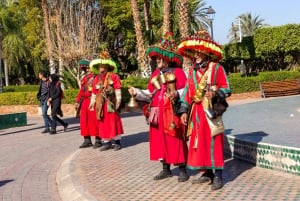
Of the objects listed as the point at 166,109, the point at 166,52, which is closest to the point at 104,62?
the point at 166,52

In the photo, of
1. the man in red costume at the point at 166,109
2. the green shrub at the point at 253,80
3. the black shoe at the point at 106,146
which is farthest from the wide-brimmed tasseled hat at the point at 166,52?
the green shrub at the point at 253,80

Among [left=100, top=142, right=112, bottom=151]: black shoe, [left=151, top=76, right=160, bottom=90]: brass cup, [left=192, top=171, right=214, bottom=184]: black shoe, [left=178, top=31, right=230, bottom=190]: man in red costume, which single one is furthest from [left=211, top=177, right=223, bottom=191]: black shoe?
[left=100, top=142, right=112, bottom=151]: black shoe

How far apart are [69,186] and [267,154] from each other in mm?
2720

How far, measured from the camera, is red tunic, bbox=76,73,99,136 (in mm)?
9898

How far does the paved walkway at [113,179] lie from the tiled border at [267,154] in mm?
95

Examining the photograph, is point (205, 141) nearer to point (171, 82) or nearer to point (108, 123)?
point (171, 82)

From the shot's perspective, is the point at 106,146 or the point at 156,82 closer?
the point at 156,82

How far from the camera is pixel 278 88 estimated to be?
24438 millimetres

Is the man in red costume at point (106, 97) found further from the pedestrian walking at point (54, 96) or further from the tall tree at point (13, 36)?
the tall tree at point (13, 36)

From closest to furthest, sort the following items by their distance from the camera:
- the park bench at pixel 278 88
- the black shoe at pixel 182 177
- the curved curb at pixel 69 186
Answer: the curved curb at pixel 69 186, the black shoe at pixel 182 177, the park bench at pixel 278 88

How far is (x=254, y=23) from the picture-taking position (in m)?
93.4

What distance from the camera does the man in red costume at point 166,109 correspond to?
6242 millimetres

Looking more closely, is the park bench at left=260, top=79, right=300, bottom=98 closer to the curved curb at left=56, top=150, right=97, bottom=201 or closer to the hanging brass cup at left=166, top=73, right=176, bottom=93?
the curved curb at left=56, top=150, right=97, bottom=201

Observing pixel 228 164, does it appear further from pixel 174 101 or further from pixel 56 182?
pixel 56 182
